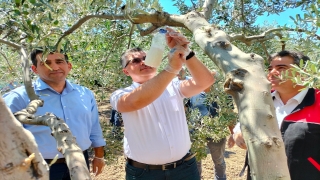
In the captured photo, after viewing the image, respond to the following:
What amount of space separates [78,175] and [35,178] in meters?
0.23

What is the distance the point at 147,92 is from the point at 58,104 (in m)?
1.13

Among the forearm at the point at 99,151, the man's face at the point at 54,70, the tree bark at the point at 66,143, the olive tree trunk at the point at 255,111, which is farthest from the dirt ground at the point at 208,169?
the olive tree trunk at the point at 255,111

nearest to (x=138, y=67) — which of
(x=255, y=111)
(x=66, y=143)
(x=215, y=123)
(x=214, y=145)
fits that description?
(x=215, y=123)

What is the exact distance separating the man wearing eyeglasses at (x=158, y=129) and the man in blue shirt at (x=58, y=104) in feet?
1.74

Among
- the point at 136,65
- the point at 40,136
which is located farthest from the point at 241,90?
Answer: the point at 40,136

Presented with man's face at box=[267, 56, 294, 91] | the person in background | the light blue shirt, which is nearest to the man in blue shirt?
the light blue shirt

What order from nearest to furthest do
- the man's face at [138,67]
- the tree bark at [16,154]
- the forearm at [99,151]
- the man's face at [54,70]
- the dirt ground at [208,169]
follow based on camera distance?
the tree bark at [16,154]
the man's face at [138,67]
the man's face at [54,70]
the forearm at [99,151]
the dirt ground at [208,169]

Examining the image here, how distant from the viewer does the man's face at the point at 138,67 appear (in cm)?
286

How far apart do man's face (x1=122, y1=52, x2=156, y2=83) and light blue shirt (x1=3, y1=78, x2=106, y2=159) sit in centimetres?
71

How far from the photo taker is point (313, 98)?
248 centimetres

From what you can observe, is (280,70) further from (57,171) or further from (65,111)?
(57,171)

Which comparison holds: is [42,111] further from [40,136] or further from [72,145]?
[72,145]

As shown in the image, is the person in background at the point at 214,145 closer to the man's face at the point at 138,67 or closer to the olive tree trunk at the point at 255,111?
the man's face at the point at 138,67

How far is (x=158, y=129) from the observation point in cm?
282
